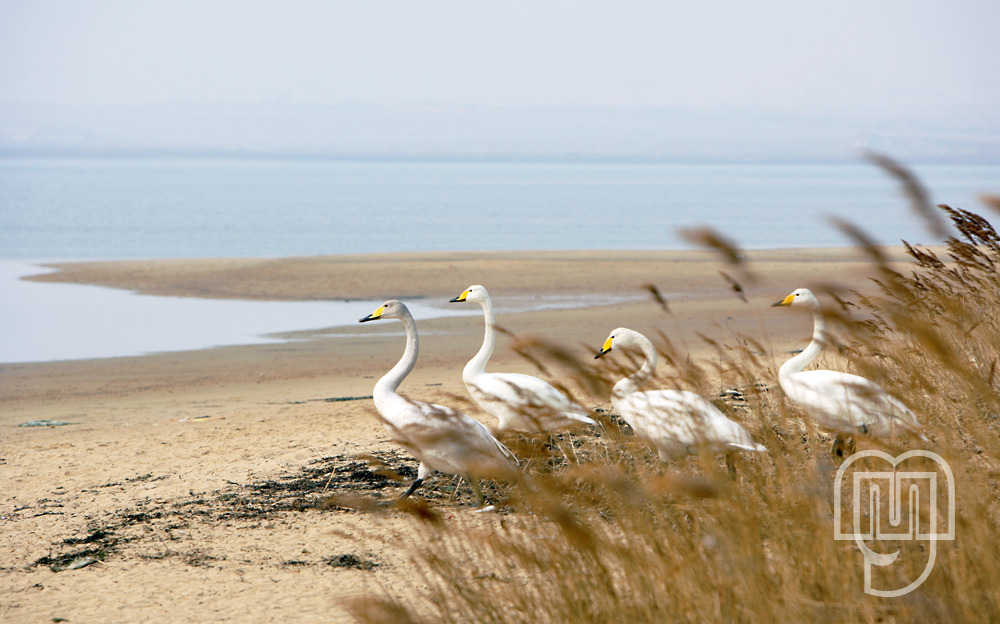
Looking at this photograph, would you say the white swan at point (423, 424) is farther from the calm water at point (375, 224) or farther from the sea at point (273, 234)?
the calm water at point (375, 224)

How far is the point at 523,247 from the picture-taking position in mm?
38875

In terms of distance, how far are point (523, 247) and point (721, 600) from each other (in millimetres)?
36170

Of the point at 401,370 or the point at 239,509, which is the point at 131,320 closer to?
the point at 239,509

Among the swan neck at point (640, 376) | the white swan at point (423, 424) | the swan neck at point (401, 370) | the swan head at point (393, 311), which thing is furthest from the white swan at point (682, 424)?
the swan head at point (393, 311)

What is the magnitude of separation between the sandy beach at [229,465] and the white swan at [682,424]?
0.21 metres

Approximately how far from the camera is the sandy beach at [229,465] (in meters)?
5.04

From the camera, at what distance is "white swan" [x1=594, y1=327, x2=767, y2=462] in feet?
11.7

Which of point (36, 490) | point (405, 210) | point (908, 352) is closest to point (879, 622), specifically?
point (908, 352)

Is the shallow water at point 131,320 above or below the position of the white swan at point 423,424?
below

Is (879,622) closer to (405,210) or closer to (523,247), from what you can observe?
(523,247)

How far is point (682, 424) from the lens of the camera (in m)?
4.39

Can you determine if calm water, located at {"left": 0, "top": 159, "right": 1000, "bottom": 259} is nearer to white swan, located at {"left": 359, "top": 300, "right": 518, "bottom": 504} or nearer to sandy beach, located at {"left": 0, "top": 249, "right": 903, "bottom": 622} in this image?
sandy beach, located at {"left": 0, "top": 249, "right": 903, "bottom": 622}

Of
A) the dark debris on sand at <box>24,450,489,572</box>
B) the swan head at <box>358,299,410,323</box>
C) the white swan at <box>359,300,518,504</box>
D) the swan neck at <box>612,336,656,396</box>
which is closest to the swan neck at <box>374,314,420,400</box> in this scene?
the white swan at <box>359,300,518,504</box>

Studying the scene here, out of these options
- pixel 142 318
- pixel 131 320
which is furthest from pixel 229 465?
pixel 142 318
